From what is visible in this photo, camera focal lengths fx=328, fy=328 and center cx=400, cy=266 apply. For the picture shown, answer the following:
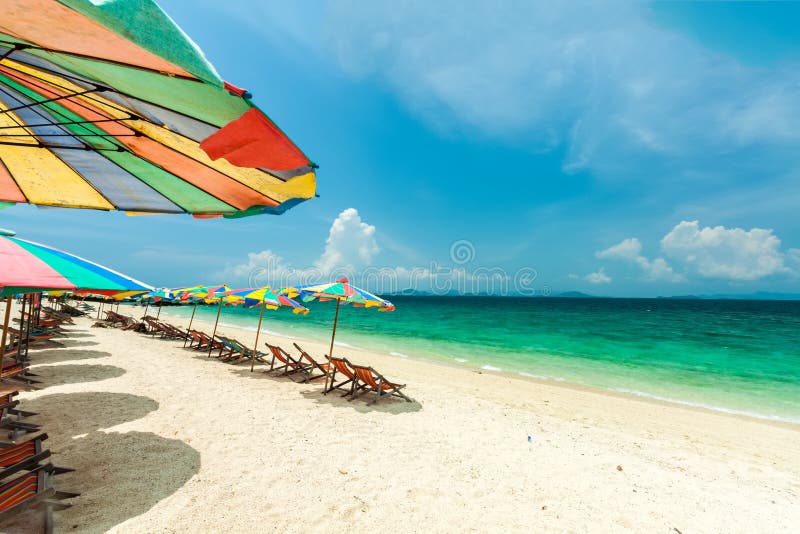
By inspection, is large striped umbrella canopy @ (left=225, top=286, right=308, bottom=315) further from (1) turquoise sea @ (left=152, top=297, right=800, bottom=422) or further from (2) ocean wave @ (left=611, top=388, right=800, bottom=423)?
(2) ocean wave @ (left=611, top=388, right=800, bottom=423)

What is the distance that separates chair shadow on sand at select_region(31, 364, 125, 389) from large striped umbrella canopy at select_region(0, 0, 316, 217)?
16.5 ft

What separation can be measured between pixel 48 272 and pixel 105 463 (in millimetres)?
2557

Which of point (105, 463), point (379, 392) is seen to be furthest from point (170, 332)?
point (105, 463)

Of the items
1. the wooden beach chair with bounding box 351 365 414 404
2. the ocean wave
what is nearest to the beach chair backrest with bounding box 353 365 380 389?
the wooden beach chair with bounding box 351 365 414 404

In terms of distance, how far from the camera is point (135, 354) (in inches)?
391

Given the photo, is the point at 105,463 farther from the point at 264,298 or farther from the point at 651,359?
the point at 651,359

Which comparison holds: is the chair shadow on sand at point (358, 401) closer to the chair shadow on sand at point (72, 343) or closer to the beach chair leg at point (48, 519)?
the beach chair leg at point (48, 519)

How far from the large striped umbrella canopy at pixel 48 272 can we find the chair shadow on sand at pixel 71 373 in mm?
5257

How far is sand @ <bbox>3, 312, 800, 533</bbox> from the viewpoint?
3.14m

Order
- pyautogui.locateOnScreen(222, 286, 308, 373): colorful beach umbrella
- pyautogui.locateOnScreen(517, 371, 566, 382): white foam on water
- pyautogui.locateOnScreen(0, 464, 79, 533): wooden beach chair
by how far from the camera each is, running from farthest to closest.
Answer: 1. pyautogui.locateOnScreen(517, 371, 566, 382): white foam on water
2. pyautogui.locateOnScreen(222, 286, 308, 373): colorful beach umbrella
3. pyautogui.locateOnScreen(0, 464, 79, 533): wooden beach chair

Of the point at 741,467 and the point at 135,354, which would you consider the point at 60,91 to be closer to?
the point at 741,467

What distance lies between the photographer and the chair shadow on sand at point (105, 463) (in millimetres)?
2840

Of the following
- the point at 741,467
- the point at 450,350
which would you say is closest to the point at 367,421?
the point at 741,467

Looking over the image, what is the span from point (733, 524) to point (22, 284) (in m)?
6.67
